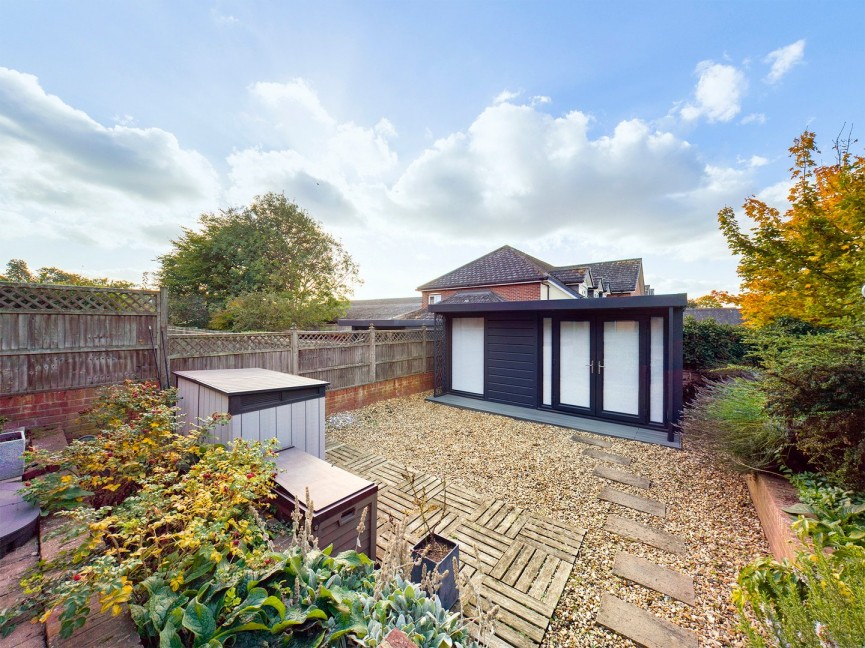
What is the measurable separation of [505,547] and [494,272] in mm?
12665

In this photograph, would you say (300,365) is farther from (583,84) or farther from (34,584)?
(583,84)

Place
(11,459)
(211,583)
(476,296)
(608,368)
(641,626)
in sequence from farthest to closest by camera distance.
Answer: (476,296) < (608,368) < (11,459) < (641,626) < (211,583)

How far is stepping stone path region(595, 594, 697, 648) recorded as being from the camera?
6.07 ft

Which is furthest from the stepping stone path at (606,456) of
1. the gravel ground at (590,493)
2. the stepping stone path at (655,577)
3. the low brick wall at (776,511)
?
the stepping stone path at (655,577)

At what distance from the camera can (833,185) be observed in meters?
4.85

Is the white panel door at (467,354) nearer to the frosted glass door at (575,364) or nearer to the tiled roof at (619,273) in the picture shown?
the frosted glass door at (575,364)

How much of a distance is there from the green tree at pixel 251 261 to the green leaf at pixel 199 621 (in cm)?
1465

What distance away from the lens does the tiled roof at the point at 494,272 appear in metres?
13.2

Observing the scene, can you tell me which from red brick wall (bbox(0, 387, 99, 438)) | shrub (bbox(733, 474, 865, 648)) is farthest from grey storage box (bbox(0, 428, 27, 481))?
shrub (bbox(733, 474, 865, 648))

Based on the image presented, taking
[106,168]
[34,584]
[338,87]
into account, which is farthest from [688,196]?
[106,168]

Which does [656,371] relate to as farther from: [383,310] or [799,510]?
[383,310]

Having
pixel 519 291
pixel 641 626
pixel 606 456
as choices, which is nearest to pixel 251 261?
pixel 519 291

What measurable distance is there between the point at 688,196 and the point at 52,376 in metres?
13.3

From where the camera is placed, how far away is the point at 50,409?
349 cm
